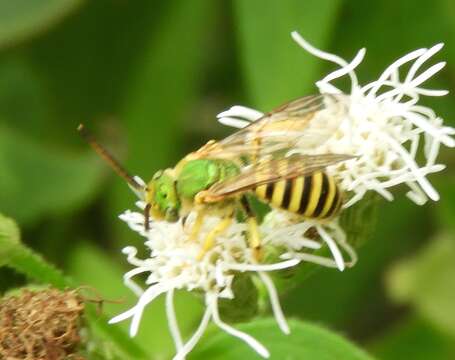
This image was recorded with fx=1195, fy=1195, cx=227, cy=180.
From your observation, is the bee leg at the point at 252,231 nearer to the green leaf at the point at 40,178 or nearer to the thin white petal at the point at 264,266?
the thin white petal at the point at 264,266

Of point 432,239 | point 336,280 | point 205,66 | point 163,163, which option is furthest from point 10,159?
point 432,239

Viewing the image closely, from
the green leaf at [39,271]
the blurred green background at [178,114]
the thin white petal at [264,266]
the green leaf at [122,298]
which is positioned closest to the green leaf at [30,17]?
the blurred green background at [178,114]

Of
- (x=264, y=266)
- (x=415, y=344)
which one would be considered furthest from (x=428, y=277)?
(x=264, y=266)

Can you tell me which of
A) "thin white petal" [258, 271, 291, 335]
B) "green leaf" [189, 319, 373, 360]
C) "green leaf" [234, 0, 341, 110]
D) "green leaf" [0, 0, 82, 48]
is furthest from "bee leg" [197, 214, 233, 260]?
"green leaf" [0, 0, 82, 48]

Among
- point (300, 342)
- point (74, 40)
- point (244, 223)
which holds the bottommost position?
point (300, 342)

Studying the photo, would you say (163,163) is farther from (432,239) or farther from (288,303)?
(432,239)

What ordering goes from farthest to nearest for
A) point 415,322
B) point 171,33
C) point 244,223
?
point 171,33
point 415,322
point 244,223
